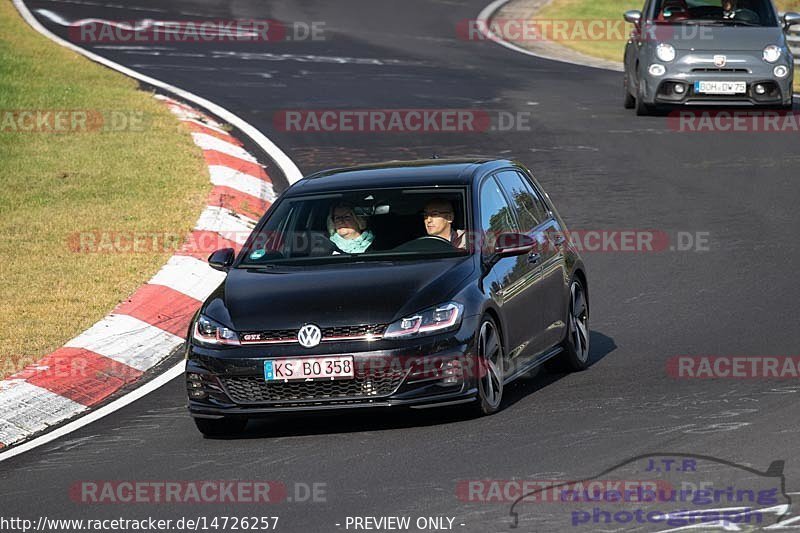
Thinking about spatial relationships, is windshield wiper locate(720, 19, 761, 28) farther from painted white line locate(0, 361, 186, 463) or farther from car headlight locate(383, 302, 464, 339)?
car headlight locate(383, 302, 464, 339)

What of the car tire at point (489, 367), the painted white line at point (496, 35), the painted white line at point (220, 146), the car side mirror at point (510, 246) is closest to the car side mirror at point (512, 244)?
the car side mirror at point (510, 246)

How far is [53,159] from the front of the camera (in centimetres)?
1900

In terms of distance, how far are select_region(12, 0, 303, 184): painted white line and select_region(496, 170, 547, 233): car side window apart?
6.69m

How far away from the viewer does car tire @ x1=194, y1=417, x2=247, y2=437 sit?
9.55 m

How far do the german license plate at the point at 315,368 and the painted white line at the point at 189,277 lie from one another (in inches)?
171

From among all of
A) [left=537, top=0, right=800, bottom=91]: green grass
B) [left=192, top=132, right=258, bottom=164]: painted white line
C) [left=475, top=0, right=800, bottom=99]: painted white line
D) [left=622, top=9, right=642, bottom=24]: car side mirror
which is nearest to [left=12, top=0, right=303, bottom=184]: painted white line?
[left=192, top=132, right=258, bottom=164]: painted white line

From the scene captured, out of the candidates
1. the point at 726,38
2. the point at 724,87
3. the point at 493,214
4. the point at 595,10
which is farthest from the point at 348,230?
the point at 595,10

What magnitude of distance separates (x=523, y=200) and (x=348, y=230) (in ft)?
4.76

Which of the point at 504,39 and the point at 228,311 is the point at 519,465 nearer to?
the point at 228,311

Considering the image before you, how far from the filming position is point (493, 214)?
34.6ft

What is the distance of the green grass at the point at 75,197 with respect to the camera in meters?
12.9

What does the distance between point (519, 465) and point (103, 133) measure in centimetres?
1317

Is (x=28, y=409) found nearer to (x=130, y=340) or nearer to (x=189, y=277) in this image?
(x=130, y=340)

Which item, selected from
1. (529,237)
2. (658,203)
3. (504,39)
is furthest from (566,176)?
(504,39)
